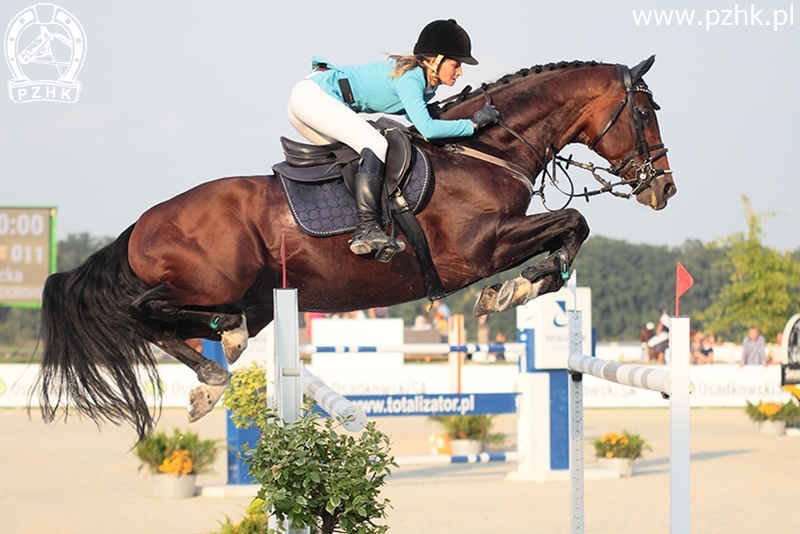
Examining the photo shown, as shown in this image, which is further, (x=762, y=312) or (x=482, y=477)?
(x=762, y=312)

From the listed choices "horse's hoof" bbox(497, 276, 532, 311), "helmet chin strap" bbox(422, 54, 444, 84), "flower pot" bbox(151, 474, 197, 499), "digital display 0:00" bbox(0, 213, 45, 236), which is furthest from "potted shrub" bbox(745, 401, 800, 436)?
"digital display 0:00" bbox(0, 213, 45, 236)

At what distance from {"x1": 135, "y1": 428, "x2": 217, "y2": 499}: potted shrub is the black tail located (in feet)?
11.1

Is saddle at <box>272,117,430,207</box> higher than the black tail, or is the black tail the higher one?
saddle at <box>272,117,430,207</box>

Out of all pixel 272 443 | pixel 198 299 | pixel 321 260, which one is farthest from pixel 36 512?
pixel 272 443

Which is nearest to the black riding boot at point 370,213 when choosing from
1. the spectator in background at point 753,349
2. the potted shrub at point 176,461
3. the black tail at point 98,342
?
the black tail at point 98,342

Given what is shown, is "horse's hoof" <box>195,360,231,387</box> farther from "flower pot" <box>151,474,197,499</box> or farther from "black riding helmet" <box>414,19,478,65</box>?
"flower pot" <box>151,474,197,499</box>

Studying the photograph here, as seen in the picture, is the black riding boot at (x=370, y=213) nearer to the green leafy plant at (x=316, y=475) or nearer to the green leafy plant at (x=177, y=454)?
the green leafy plant at (x=316, y=475)

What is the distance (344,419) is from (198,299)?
1.36m

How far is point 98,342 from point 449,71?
194 centimetres

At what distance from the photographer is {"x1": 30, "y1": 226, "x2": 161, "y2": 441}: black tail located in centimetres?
400

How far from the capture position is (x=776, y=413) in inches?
462

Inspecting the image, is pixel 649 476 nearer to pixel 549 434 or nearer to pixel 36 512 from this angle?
pixel 549 434

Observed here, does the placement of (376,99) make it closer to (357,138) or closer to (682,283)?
(357,138)

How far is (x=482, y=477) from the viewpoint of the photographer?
873 cm
